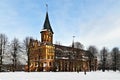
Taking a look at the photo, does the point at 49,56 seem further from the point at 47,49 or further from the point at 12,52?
the point at 12,52

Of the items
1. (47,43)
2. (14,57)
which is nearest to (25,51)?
(14,57)

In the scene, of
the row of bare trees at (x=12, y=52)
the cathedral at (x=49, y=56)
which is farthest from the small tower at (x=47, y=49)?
Answer: the row of bare trees at (x=12, y=52)

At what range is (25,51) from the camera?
8206 centimetres

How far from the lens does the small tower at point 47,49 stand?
3759 inches

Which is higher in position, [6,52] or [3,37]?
[3,37]

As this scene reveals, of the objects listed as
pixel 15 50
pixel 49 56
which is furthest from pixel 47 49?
pixel 15 50

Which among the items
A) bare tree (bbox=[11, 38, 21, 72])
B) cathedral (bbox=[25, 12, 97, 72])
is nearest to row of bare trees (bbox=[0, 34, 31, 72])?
bare tree (bbox=[11, 38, 21, 72])

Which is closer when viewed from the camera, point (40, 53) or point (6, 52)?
point (6, 52)

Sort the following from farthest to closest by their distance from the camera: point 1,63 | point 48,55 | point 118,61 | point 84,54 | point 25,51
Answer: point 84,54
point 118,61
point 48,55
point 25,51
point 1,63

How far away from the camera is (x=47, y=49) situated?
9631 centimetres

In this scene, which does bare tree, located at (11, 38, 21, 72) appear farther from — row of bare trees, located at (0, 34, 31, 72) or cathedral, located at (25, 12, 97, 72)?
cathedral, located at (25, 12, 97, 72)

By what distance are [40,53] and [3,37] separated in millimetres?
25119

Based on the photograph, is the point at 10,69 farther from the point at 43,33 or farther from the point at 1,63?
the point at 43,33

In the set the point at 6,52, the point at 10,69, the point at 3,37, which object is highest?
the point at 3,37
